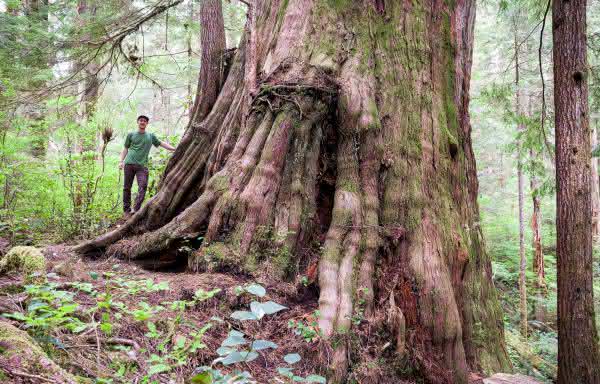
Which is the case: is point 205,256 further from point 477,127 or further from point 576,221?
point 477,127

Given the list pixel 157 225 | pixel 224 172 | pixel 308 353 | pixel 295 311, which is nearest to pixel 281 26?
pixel 224 172

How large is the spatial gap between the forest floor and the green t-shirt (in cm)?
390

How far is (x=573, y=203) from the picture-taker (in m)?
4.87

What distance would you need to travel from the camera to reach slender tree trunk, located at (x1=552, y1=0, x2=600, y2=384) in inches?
185

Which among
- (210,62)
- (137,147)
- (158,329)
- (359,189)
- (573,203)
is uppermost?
(210,62)

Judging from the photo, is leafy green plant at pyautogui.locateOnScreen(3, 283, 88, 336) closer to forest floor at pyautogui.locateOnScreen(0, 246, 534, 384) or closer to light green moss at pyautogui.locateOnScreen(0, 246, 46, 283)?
forest floor at pyautogui.locateOnScreen(0, 246, 534, 384)

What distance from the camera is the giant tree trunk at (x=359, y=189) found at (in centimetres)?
374

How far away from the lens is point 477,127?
782 inches

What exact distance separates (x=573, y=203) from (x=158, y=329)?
15.0ft

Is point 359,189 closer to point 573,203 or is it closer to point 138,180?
point 573,203

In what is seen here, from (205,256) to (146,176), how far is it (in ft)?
13.7

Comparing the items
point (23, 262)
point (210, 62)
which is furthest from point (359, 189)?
point (210, 62)

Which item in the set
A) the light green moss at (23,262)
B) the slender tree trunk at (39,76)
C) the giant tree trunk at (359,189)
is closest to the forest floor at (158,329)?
the light green moss at (23,262)

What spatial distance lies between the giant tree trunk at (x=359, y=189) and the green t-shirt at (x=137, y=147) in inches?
88.1
